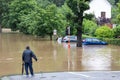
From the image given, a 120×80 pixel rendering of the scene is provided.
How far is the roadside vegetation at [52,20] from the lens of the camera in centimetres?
5208

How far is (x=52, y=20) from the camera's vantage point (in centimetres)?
6612

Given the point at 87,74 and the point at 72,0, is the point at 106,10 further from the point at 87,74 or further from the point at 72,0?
the point at 87,74

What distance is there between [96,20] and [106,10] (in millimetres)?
8536

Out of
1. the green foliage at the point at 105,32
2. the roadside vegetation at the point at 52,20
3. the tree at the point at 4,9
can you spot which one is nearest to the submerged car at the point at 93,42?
the roadside vegetation at the point at 52,20

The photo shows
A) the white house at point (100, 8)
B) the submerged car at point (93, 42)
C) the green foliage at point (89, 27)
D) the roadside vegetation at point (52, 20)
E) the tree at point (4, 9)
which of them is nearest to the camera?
the roadside vegetation at point (52, 20)

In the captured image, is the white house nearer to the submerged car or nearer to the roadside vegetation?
the roadside vegetation

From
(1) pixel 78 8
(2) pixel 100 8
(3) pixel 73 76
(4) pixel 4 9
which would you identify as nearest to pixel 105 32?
(1) pixel 78 8

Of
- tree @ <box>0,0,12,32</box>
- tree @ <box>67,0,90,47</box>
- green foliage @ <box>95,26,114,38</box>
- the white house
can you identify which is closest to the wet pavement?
tree @ <box>67,0,90,47</box>

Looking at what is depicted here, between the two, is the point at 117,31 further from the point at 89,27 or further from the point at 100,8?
the point at 100,8

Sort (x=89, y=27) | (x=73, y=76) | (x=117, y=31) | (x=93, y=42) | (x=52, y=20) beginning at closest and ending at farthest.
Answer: (x=73, y=76) → (x=93, y=42) → (x=117, y=31) → (x=52, y=20) → (x=89, y=27)

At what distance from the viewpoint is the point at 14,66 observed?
2852cm

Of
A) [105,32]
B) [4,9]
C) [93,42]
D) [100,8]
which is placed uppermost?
[4,9]

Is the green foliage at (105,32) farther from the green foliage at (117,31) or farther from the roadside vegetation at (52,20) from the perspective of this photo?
the green foliage at (117,31)

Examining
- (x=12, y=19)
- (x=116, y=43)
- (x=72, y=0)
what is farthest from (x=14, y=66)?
(x=12, y=19)
